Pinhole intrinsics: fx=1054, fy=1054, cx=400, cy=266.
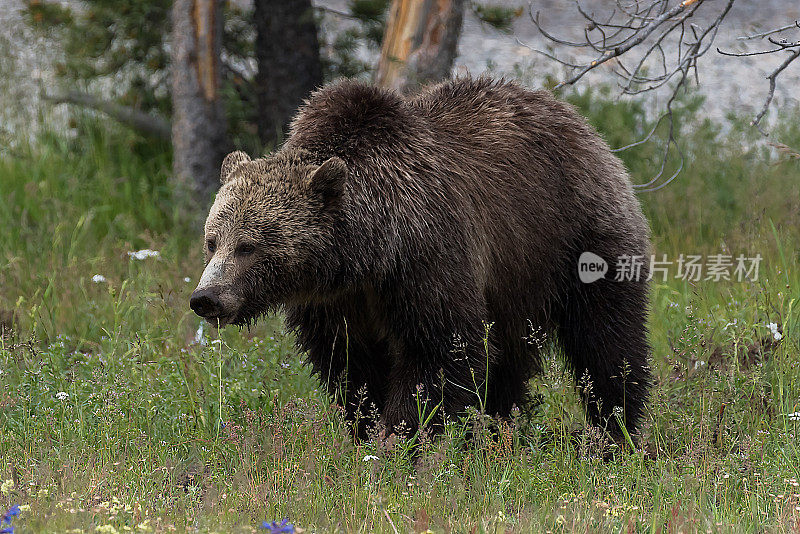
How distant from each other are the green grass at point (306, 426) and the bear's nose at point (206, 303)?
2.00ft

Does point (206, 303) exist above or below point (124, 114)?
below

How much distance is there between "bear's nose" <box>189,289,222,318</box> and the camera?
13.4ft

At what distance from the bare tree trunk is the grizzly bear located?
2.33 m

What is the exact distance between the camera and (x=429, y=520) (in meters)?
3.70

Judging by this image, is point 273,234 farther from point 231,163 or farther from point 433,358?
point 433,358

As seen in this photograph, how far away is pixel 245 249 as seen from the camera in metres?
4.32

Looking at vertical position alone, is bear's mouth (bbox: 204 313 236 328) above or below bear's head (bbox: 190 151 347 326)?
below

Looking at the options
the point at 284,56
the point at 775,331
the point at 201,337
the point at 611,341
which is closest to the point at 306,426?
the point at 201,337

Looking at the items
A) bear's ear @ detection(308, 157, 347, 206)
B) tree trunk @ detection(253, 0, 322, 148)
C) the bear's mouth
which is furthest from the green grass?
tree trunk @ detection(253, 0, 322, 148)

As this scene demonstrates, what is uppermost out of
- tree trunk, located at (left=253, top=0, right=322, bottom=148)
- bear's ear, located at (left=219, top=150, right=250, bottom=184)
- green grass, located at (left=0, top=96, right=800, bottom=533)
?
tree trunk, located at (left=253, top=0, right=322, bottom=148)

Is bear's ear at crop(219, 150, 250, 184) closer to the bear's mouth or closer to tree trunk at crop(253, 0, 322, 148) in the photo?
the bear's mouth

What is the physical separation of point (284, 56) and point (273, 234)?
205 inches

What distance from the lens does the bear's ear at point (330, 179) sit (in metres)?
4.34

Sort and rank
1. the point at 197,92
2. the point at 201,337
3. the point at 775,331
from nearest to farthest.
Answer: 1. the point at 775,331
2. the point at 201,337
3. the point at 197,92
